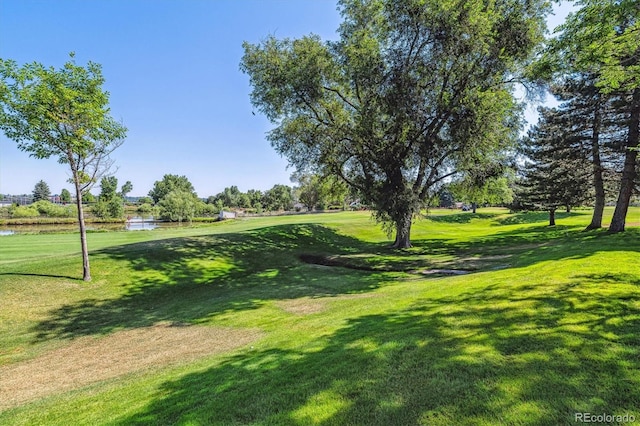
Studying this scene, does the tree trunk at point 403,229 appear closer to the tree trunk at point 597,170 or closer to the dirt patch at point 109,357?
the tree trunk at point 597,170

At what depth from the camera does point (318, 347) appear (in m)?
5.60

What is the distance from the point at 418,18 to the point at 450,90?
3.97 m

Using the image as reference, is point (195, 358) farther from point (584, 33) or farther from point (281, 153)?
point (281, 153)

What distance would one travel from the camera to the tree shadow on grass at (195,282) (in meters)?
9.84

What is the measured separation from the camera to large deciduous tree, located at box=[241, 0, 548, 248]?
1582cm

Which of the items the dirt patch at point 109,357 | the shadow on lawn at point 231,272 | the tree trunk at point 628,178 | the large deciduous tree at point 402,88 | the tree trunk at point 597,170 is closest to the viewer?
the dirt patch at point 109,357

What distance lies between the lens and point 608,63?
919 centimetres

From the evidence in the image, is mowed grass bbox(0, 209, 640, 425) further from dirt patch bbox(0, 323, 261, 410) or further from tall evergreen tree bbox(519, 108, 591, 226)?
tall evergreen tree bbox(519, 108, 591, 226)

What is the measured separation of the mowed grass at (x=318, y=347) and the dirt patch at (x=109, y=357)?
49mm

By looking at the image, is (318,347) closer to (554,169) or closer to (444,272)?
(444,272)

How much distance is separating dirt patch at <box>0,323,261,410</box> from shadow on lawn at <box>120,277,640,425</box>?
1.70 meters

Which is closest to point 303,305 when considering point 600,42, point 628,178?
point 600,42

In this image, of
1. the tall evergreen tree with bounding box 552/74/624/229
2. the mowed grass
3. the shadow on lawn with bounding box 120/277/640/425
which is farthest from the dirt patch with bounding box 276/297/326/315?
the tall evergreen tree with bounding box 552/74/624/229

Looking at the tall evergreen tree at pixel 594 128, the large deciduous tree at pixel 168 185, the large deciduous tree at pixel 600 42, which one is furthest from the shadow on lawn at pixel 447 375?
the large deciduous tree at pixel 168 185
